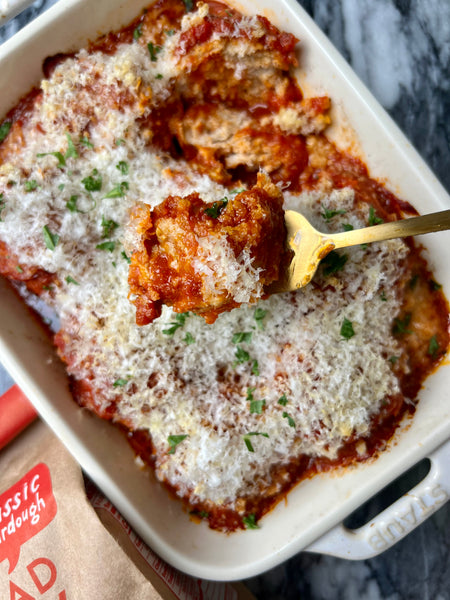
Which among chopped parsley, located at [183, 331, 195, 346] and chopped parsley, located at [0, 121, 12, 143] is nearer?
chopped parsley, located at [183, 331, 195, 346]

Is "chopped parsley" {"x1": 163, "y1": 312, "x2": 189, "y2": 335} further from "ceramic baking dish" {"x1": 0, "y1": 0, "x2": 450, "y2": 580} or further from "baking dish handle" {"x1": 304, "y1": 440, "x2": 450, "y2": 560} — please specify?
"baking dish handle" {"x1": 304, "y1": 440, "x2": 450, "y2": 560}

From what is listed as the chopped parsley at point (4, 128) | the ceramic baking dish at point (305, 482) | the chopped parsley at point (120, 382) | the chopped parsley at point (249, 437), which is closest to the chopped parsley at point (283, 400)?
the chopped parsley at point (249, 437)

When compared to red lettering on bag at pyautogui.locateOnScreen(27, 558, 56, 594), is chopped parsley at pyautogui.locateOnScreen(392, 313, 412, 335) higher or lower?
lower

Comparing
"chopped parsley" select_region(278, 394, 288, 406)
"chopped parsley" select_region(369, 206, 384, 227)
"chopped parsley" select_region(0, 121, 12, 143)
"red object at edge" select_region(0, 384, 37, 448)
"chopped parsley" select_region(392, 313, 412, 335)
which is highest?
"chopped parsley" select_region(0, 121, 12, 143)

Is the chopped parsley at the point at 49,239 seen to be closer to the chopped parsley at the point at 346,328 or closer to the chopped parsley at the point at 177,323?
the chopped parsley at the point at 177,323

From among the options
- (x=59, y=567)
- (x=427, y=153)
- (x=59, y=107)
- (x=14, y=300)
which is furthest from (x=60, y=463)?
(x=427, y=153)

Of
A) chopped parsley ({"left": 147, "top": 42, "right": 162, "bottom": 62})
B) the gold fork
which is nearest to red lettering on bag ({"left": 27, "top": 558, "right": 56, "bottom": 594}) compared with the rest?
the gold fork

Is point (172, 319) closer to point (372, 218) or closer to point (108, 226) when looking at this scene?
point (108, 226)
